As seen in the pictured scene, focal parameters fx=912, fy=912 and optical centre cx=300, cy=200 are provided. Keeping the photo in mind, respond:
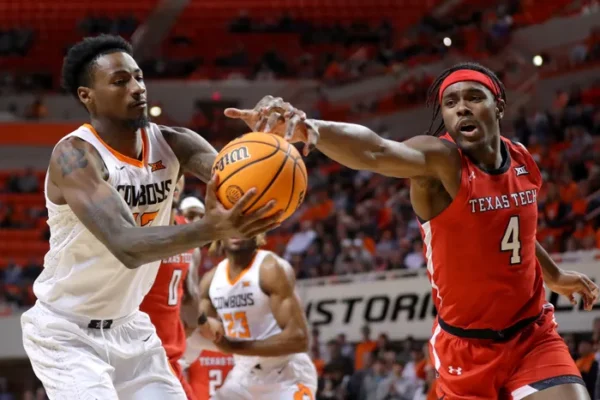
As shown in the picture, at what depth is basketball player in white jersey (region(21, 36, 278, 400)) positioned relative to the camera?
383 centimetres

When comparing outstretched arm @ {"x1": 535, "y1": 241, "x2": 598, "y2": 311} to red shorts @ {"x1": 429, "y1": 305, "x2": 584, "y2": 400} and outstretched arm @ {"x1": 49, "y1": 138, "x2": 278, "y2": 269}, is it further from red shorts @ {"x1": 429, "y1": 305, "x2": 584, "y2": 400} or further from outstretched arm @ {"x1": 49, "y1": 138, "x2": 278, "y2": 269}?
outstretched arm @ {"x1": 49, "y1": 138, "x2": 278, "y2": 269}

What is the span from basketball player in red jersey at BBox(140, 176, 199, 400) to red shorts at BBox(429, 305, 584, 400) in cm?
239

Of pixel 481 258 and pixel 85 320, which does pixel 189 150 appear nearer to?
pixel 85 320

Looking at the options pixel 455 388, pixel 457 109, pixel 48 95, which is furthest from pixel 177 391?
pixel 48 95

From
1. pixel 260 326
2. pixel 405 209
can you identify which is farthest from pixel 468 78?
pixel 405 209

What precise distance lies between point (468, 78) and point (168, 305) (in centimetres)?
284

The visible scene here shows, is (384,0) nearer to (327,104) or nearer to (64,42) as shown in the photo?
(327,104)

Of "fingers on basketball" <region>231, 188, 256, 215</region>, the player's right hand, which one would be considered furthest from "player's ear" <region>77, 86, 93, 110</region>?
"fingers on basketball" <region>231, 188, 256, 215</region>

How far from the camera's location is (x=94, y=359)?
3.90 metres

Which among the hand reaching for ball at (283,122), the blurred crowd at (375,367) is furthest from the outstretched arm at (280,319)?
the hand reaching for ball at (283,122)

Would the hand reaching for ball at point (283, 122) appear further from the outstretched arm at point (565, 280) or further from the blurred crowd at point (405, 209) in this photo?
the blurred crowd at point (405, 209)

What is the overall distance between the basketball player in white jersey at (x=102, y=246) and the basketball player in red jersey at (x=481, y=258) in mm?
1120

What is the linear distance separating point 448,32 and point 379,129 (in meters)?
3.16

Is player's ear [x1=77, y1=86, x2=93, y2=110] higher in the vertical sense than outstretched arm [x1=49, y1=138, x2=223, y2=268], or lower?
higher
